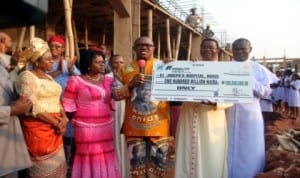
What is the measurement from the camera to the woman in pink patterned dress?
3.93 m

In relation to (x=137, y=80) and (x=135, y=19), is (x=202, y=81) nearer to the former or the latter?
(x=137, y=80)

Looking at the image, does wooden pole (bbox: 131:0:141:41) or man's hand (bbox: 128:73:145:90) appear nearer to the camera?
man's hand (bbox: 128:73:145:90)

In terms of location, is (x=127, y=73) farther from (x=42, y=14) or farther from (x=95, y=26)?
(x=95, y=26)

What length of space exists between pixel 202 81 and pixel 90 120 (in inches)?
46.5

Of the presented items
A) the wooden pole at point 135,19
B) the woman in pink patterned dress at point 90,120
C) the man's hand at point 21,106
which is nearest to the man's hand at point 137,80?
the woman in pink patterned dress at point 90,120

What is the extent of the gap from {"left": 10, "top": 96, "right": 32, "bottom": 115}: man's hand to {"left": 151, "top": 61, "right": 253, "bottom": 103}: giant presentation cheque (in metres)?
1.16

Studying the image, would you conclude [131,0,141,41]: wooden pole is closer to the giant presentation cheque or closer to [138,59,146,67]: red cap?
[138,59,146,67]: red cap

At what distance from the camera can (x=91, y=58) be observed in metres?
4.02

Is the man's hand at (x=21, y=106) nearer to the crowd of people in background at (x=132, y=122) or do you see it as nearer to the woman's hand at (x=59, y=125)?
the crowd of people in background at (x=132, y=122)

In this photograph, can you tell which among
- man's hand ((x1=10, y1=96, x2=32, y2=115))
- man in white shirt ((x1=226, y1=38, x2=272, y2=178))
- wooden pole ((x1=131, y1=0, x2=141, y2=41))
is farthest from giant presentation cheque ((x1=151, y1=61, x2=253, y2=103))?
wooden pole ((x1=131, y1=0, x2=141, y2=41))

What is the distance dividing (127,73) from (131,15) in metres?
5.29

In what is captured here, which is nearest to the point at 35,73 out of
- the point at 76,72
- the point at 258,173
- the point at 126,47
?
the point at 76,72

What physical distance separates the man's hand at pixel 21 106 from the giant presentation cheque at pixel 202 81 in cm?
116

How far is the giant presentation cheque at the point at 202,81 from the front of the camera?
372 cm
